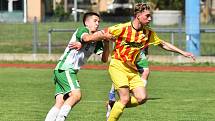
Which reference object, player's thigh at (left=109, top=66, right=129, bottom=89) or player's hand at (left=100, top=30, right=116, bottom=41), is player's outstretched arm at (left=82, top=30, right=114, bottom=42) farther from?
player's thigh at (left=109, top=66, right=129, bottom=89)

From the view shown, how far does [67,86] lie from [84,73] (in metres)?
13.2

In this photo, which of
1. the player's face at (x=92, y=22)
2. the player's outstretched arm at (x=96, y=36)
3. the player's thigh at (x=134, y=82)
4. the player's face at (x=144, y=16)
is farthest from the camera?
the player's thigh at (x=134, y=82)

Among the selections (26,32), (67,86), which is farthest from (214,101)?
(26,32)

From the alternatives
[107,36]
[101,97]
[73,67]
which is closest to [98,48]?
[107,36]

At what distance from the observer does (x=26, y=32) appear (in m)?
32.1

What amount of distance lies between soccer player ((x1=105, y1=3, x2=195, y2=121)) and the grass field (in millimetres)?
1625

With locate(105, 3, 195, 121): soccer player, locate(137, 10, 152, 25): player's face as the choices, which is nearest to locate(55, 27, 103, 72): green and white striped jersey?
locate(105, 3, 195, 121): soccer player

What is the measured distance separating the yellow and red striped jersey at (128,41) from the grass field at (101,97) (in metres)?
1.88

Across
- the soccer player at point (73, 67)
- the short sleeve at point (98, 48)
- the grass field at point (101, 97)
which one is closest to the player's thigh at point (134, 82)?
the short sleeve at point (98, 48)

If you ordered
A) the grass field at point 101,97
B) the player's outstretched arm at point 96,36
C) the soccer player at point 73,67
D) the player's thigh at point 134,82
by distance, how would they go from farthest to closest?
the grass field at point 101,97
the player's thigh at point 134,82
the soccer player at point 73,67
the player's outstretched arm at point 96,36

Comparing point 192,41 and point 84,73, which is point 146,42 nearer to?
point 84,73

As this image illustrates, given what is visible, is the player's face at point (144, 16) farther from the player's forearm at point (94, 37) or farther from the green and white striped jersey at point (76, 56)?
the green and white striped jersey at point (76, 56)

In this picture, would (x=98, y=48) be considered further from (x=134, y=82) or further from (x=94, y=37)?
(x=134, y=82)

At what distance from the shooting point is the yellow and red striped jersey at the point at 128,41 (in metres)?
10.3
